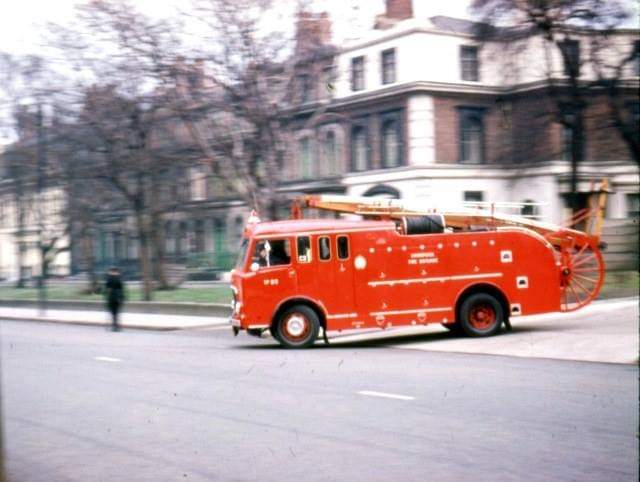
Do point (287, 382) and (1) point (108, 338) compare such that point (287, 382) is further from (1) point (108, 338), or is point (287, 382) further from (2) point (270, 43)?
(2) point (270, 43)

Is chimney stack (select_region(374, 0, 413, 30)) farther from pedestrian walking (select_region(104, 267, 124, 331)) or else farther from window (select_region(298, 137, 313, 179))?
pedestrian walking (select_region(104, 267, 124, 331))

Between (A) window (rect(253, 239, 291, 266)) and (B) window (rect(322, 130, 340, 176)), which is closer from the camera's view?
(A) window (rect(253, 239, 291, 266))

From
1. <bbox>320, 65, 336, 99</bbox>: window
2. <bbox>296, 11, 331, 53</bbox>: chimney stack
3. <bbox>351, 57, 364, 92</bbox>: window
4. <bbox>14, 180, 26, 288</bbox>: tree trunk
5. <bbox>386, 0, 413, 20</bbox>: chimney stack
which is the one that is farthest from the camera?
<bbox>351, 57, 364, 92</bbox>: window

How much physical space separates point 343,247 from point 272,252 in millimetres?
1567

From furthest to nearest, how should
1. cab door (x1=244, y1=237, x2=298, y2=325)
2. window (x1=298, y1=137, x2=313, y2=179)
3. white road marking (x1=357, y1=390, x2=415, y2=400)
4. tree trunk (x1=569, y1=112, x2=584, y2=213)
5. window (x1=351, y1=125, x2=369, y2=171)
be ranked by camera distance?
window (x1=298, y1=137, x2=313, y2=179) → window (x1=351, y1=125, x2=369, y2=171) → cab door (x1=244, y1=237, x2=298, y2=325) → tree trunk (x1=569, y1=112, x2=584, y2=213) → white road marking (x1=357, y1=390, x2=415, y2=400)

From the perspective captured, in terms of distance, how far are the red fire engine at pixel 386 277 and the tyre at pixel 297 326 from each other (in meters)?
0.02

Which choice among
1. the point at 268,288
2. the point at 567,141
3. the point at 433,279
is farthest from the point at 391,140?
the point at 268,288

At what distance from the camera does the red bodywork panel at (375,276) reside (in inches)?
827

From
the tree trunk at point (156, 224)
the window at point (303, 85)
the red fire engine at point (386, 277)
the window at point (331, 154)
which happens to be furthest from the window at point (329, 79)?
the window at point (331, 154)

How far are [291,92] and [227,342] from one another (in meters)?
8.65

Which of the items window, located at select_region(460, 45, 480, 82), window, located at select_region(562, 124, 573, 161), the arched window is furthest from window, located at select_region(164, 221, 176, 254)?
window, located at select_region(562, 124, 573, 161)

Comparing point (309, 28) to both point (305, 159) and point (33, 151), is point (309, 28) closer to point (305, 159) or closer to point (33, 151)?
point (33, 151)

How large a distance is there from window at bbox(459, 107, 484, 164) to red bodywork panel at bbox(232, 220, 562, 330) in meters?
15.5

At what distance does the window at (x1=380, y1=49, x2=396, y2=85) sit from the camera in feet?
132
